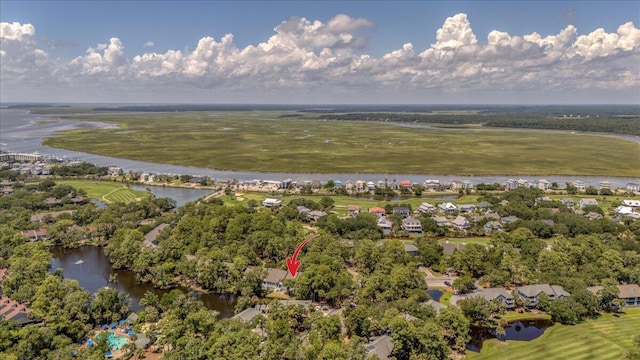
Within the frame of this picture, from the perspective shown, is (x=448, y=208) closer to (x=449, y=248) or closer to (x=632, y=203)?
(x=449, y=248)

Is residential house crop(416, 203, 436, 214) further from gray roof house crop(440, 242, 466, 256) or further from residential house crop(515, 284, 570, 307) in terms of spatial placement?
residential house crop(515, 284, 570, 307)

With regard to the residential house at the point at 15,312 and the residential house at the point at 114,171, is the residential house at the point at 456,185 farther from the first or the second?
the residential house at the point at 114,171

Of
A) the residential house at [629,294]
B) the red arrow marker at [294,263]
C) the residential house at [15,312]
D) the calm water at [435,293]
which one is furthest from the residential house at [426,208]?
the residential house at [15,312]

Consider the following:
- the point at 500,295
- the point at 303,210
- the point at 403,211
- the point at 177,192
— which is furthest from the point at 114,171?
the point at 500,295

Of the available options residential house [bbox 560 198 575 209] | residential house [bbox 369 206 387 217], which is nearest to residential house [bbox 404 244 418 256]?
residential house [bbox 369 206 387 217]

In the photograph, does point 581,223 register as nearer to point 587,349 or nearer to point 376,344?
point 587,349
